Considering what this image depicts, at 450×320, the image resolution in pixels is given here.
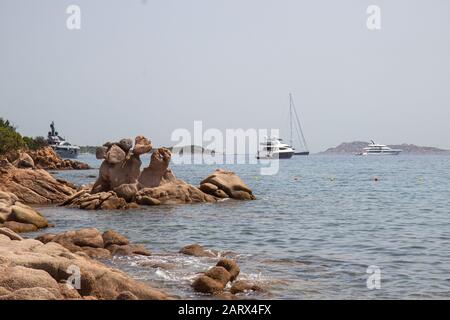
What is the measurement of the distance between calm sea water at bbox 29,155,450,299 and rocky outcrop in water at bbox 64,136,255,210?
230 cm

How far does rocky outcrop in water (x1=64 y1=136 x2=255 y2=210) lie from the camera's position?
138 ft

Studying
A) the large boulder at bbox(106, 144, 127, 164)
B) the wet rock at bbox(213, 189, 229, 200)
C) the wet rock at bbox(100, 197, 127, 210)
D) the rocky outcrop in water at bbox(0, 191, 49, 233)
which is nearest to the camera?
the rocky outcrop in water at bbox(0, 191, 49, 233)

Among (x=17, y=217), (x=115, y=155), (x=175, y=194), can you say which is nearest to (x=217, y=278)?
(x=17, y=217)

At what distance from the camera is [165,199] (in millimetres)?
42781

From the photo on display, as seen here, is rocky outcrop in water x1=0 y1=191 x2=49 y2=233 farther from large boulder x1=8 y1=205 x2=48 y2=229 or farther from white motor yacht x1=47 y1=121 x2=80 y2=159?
white motor yacht x1=47 y1=121 x2=80 y2=159

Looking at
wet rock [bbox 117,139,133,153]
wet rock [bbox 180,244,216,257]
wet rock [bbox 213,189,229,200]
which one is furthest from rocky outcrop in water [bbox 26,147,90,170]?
wet rock [bbox 180,244,216,257]

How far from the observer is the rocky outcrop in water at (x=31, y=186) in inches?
1626

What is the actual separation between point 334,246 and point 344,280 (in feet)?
22.5

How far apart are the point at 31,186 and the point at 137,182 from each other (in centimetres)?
830

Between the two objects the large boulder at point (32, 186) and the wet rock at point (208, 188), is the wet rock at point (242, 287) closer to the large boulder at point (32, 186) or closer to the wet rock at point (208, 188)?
the large boulder at point (32, 186)

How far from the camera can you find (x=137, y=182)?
4347 centimetres

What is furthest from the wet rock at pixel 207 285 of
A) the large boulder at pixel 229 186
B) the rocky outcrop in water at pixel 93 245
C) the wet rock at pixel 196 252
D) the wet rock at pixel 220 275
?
the large boulder at pixel 229 186

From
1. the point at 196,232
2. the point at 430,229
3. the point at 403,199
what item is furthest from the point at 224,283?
the point at 403,199
